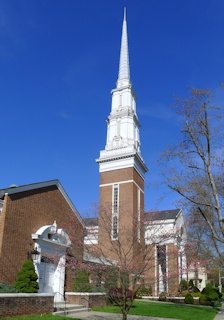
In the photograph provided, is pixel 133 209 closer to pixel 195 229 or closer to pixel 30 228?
pixel 195 229

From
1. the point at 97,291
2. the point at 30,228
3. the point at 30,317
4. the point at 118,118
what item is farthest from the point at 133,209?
the point at 30,317

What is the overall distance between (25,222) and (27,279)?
2.87m

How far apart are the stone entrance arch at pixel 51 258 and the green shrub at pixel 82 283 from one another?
0.86 m

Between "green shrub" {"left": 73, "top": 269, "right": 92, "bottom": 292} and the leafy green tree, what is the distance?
3.78 meters

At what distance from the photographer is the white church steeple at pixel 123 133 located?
34.1 metres

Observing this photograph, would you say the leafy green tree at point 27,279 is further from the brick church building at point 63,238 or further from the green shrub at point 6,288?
the green shrub at point 6,288

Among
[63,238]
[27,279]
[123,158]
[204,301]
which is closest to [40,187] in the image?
[63,238]

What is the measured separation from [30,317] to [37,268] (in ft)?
14.3

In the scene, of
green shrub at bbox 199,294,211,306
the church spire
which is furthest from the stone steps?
the church spire

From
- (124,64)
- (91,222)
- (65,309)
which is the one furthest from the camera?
(124,64)

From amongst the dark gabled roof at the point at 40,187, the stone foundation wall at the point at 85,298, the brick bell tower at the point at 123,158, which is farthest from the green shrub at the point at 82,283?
the brick bell tower at the point at 123,158

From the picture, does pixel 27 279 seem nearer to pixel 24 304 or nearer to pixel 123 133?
pixel 24 304

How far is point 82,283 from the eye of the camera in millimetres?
18906

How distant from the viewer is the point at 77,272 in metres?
18.8
